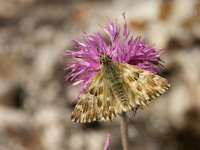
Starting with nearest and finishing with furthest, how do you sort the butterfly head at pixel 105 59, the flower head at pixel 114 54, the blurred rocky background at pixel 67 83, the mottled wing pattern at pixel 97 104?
the mottled wing pattern at pixel 97 104 → the butterfly head at pixel 105 59 → the flower head at pixel 114 54 → the blurred rocky background at pixel 67 83

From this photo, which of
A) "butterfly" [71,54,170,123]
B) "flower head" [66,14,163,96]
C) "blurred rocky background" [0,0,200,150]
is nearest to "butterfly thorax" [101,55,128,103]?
"butterfly" [71,54,170,123]

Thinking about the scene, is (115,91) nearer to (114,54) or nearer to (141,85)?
(141,85)

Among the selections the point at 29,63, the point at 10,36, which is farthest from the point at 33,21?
the point at 29,63

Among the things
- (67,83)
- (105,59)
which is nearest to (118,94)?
(105,59)

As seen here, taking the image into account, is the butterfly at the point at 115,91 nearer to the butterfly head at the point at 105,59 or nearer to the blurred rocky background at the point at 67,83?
the butterfly head at the point at 105,59

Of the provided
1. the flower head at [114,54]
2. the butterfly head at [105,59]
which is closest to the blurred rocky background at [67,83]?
the flower head at [114,54]

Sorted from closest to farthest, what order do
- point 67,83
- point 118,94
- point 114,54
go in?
point 118,94 < point 114,54 < point 67,83

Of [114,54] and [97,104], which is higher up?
[114,54]
